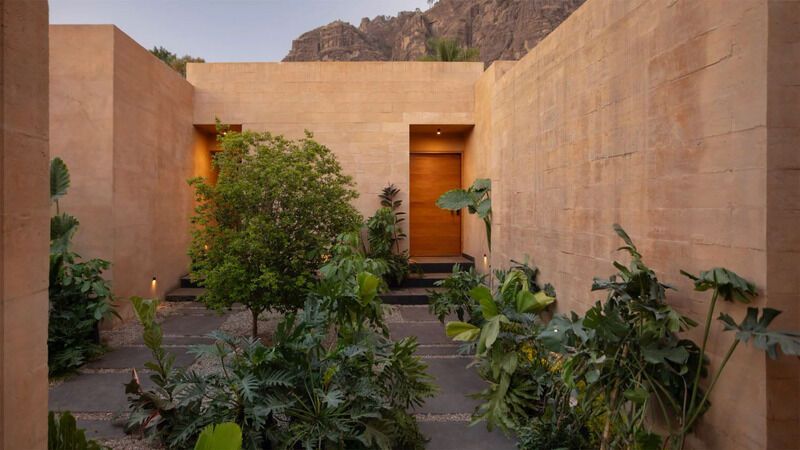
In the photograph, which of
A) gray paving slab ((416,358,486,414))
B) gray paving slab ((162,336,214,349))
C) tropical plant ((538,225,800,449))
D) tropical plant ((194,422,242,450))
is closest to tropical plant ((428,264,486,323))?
gray paving slab ((416,358,486,414))

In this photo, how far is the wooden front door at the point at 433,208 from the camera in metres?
11.5

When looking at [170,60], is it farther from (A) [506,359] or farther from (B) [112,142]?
(A) [506,359]

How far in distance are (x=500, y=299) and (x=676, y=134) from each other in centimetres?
224

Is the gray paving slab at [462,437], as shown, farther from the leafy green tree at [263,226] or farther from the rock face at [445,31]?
the rock face at [445,31]

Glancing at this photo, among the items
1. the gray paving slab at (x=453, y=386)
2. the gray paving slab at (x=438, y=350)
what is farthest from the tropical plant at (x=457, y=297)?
the gray paving slab at (x=453, y=386)

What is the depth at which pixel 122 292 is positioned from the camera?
6.99m

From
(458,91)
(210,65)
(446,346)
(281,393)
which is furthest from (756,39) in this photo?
(210,65)

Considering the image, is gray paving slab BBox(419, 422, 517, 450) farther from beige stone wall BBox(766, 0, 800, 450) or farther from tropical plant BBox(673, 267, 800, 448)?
beige stone wall BBox(766, 0, 800, 450)

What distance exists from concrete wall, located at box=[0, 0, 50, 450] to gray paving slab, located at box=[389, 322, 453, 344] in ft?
16.3

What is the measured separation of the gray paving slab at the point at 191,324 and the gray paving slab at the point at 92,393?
1602 mm

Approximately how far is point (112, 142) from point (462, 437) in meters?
6.83

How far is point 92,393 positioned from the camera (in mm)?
4457

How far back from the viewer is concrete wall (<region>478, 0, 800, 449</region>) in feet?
7.31

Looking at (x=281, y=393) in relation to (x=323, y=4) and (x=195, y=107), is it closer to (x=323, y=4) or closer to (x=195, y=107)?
(x=195, y=107)
